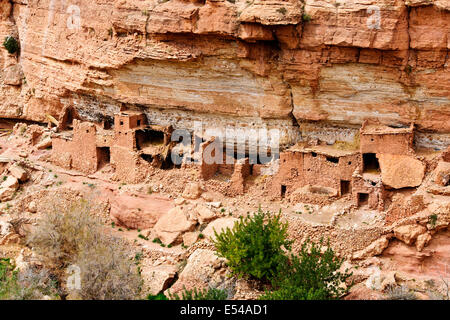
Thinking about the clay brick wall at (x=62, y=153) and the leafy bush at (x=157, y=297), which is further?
the clay brick wall at (x=62, y=153)

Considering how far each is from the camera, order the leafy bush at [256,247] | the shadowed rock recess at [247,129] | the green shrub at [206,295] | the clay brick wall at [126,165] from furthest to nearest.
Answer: the clay brick wall at [126,165] < the shadowed rock recess at [247,129] < the leafy bush at [256,247] < the green shrub at [206,295]

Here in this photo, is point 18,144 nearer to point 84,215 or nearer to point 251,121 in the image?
point 84,215

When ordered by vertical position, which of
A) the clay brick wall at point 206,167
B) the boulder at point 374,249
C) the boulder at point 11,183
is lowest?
the boulder at point 374,249

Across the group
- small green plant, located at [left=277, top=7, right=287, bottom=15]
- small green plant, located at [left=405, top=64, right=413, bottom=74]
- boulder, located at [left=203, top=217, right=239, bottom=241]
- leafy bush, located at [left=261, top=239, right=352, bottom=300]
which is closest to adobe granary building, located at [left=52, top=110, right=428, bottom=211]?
boulder, located at [left=203, top=217, right=239, bottom=241]

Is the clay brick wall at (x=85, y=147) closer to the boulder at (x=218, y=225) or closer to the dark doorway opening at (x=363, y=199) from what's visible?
the boulder at (x=218, y=225)

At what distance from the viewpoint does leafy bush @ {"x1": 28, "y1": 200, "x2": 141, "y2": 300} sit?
2253 cm

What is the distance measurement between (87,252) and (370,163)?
33.6 ft

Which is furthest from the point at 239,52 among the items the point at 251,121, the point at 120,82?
the point at 120,82

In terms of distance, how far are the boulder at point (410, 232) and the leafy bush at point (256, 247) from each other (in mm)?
3558

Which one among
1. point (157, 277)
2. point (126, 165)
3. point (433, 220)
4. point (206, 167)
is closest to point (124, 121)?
point (126, 165)

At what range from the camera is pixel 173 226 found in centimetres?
2656

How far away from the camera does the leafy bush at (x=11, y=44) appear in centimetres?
3456

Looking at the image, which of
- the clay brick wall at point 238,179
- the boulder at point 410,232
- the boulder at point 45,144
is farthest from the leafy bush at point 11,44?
the boulder at point 410,232

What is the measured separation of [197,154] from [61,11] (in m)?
8.95
